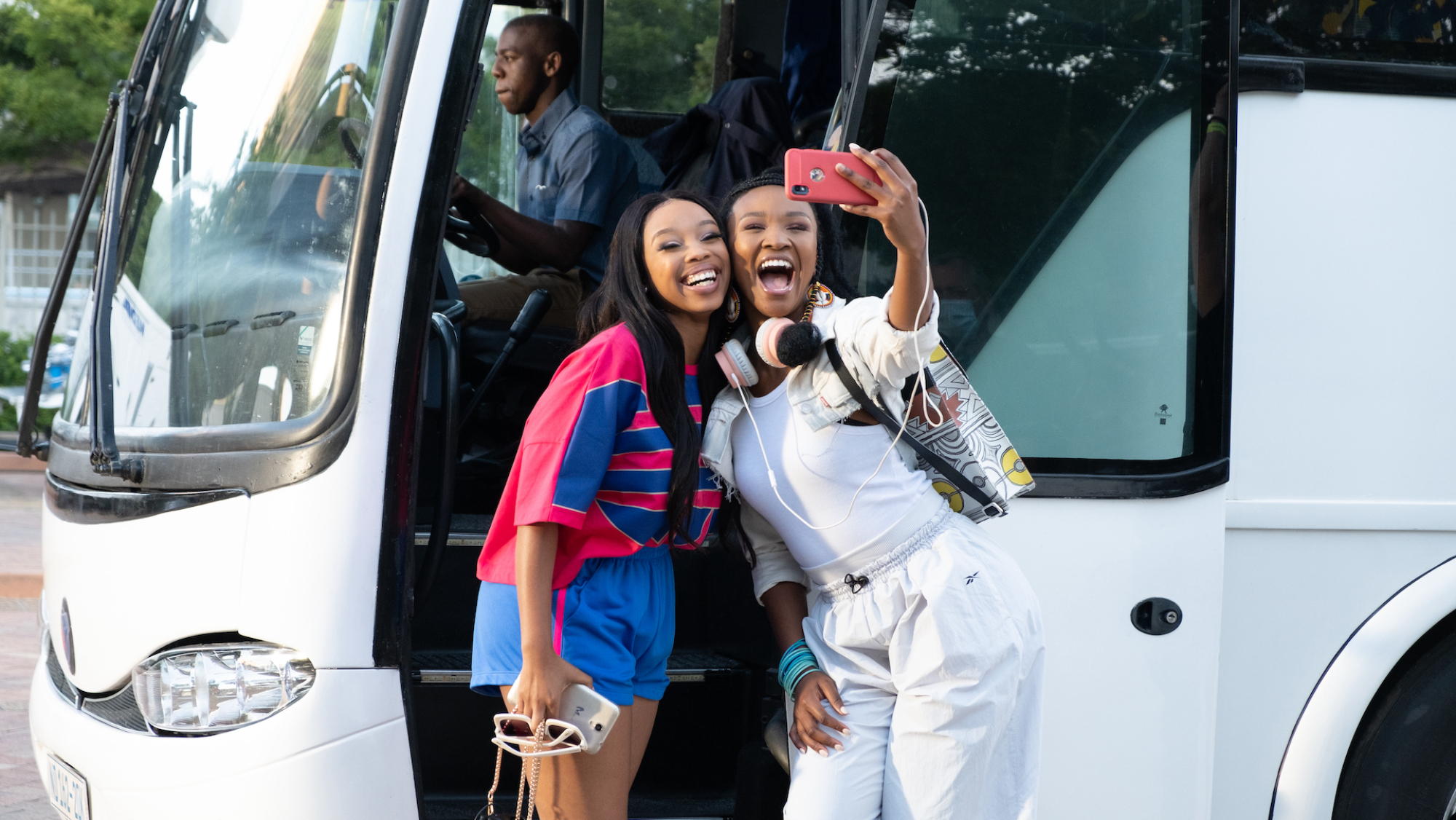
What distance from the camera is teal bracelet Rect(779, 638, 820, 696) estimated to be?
222cm

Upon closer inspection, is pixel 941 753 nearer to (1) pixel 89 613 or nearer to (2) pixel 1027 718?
(2) pixel 1027 718

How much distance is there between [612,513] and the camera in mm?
2127

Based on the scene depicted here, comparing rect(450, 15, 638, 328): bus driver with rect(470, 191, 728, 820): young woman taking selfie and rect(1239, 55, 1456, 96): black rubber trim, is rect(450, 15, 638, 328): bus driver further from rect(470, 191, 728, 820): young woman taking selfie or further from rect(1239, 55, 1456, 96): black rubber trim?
rect(1239, 55, 1456, 96): black rubber trim

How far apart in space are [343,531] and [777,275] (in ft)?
2.89

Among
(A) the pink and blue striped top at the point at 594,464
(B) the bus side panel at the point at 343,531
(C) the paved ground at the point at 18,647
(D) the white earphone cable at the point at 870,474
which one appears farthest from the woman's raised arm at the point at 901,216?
(C) the paved ground at the point at 18,647

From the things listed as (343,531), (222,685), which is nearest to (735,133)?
(343,531)

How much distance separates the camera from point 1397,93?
2.50 meters

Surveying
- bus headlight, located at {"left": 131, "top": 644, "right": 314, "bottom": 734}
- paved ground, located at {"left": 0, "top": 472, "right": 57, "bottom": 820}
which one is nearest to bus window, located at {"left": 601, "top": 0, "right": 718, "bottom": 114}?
bus headlight, located at {"left": 131, "top": 644, "right": 314, "bottom": 734}

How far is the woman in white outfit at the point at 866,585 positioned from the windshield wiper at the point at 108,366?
3.66 ft

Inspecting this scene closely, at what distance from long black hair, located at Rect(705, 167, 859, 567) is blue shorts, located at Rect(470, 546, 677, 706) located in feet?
0.59

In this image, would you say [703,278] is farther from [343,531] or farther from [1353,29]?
Result: [1353,29]

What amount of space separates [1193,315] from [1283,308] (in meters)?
0.19

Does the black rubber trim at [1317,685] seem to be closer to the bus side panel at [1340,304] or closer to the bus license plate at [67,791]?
the bus side panel at [1340,304]

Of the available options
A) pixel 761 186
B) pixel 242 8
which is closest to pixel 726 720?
pixel 761 186
